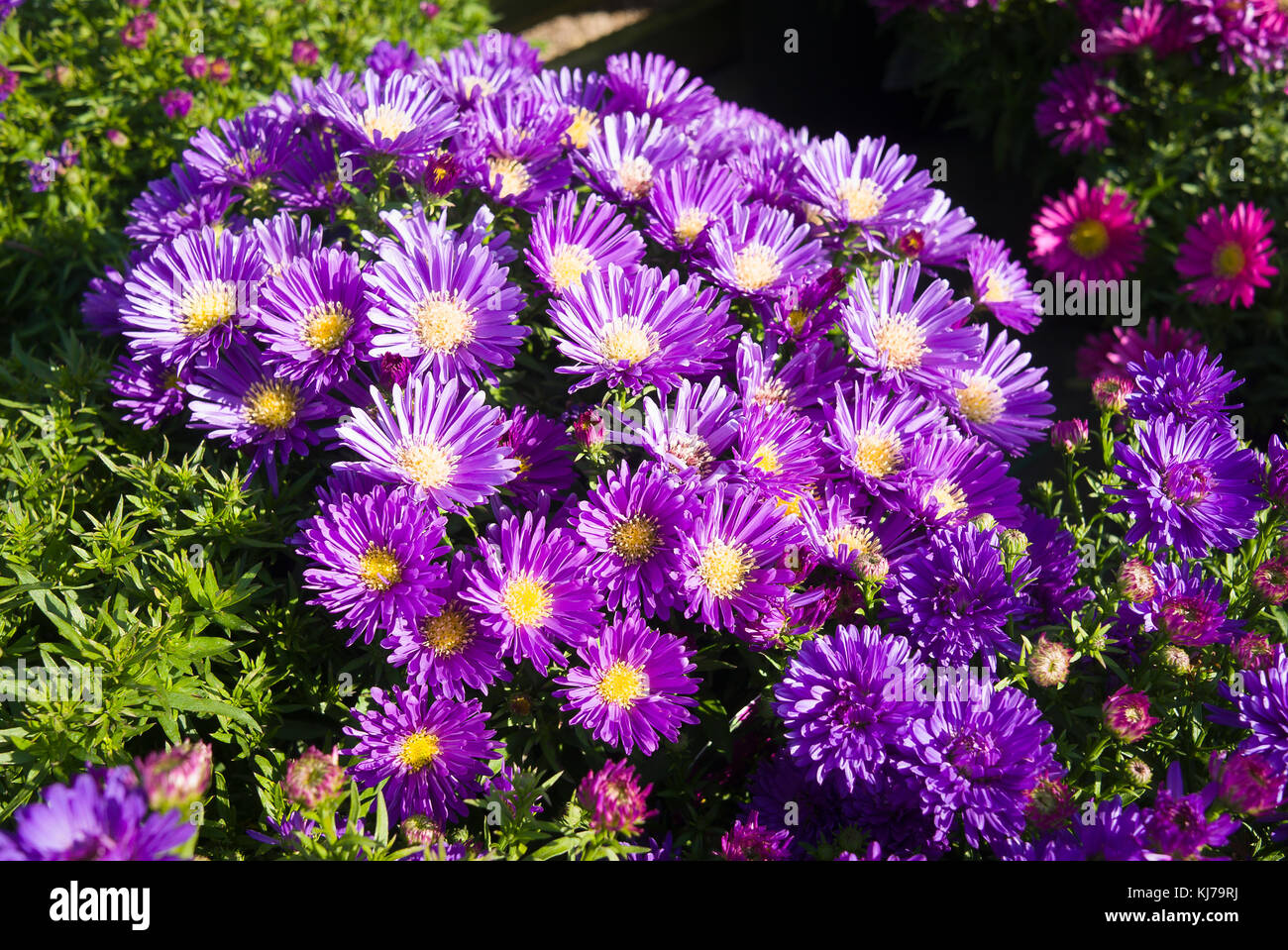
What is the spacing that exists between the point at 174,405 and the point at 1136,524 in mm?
1728

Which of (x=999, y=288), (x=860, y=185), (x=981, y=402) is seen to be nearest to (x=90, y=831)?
(x=981, y=402)

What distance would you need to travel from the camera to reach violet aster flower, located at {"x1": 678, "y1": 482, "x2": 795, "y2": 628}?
5.31ft


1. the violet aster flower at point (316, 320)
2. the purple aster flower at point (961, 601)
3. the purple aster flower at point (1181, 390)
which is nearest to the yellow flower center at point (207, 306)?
the violet aster flower at point (316, 320)

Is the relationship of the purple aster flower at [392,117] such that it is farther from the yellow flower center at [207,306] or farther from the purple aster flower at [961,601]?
the purple aster flower at [961,601]

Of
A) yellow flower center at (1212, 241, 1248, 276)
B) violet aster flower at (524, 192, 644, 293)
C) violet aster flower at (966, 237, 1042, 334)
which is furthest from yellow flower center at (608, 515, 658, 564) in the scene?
yellow flower center at (1212, 241, 1248, 276)

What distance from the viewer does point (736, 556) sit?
64.9 inches

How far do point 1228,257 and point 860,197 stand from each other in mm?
1377

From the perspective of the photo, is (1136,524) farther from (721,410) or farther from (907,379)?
(721,410)

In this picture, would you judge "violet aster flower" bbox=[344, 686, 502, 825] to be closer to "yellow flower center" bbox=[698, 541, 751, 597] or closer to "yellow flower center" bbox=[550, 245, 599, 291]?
"yellow flower center" bbox=[698, 541, 751, 597]

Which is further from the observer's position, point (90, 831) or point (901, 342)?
point (901, 342)

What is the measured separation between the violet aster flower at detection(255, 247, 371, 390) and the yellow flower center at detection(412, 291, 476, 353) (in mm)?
101

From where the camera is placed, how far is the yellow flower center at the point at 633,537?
5.40ft

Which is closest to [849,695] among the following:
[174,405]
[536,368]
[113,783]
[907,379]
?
[907,379]

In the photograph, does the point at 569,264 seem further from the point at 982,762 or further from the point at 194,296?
the point at 982,762
